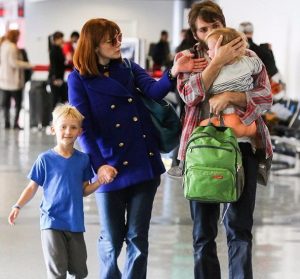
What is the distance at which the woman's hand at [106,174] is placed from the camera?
4.59m

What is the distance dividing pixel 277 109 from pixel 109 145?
10110mm

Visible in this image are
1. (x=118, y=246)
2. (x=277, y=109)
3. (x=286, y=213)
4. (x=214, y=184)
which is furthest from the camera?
(x=277, y=109)

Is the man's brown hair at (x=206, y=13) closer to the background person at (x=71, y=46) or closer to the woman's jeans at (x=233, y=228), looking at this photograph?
the woman's jeans at (x=233, y=228)

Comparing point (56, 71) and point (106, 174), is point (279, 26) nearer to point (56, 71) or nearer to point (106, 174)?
point (56, 71)

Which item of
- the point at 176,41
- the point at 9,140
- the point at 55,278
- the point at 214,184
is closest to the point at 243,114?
the point at 214,184

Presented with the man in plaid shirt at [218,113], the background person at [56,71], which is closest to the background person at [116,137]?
the man in plaid shirt at [218,113]

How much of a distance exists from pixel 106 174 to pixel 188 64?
71 centimetres

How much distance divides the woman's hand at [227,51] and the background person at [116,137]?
13.8 inches

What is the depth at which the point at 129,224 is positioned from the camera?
15.7 feet

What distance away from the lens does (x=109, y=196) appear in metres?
4.76

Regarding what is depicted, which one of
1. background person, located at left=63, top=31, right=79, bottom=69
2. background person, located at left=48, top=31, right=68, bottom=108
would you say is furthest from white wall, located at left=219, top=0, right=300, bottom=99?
background person, located at left=63, top=31, right=79, bottom=69

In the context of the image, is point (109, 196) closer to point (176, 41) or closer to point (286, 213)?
point (286, 213)

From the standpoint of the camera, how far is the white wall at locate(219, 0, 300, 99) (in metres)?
16.6

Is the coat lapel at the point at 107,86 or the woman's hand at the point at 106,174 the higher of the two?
the coat lapel at the point at 107,86
